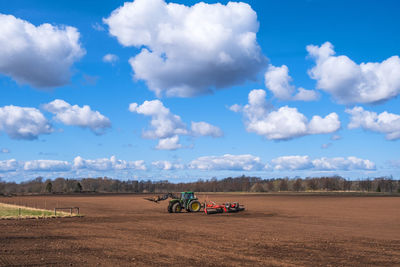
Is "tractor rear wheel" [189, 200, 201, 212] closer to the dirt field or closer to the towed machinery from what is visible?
the towed machinery

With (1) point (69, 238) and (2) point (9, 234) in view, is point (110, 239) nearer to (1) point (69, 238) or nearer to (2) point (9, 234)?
(1) point (69, 238)

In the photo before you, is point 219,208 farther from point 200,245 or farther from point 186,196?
point 200,245

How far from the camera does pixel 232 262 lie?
1745cm

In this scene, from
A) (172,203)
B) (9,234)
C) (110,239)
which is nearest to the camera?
(110,239)

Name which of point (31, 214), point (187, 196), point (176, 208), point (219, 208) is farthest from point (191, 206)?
point (31, 214)

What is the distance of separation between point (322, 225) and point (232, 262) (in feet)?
60.9

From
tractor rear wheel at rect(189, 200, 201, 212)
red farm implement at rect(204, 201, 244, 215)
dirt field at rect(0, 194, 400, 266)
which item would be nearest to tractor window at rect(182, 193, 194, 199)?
tractor rear wheel at rect(189, 200, 201, 212)

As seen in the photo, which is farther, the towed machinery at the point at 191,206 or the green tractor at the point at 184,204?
the green tractor at the point at 184,204

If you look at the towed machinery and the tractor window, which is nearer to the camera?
the towed machinery

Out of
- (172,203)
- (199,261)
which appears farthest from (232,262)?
(172,203)

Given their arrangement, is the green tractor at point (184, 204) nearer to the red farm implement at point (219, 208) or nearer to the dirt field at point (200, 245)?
the red farm implement at point (219, 208)

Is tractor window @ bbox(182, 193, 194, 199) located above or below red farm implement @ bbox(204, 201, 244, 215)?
above

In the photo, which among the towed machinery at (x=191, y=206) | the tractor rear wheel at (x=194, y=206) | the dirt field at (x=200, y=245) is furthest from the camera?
the tractor rear wheel at (x=194, y=206)

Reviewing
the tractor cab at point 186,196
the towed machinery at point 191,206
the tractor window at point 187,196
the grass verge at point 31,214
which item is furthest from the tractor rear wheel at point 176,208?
the grass verge at point 31,214
